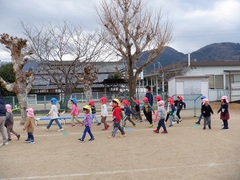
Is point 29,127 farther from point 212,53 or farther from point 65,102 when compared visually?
point 212,53

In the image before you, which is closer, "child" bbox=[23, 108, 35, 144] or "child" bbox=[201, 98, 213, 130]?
"child" bbox=[23, 108, 35, 144]

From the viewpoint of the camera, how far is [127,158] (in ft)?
25.5

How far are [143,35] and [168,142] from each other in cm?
851

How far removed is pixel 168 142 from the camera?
10.0m

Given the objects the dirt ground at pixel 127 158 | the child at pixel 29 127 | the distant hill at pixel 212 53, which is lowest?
the dirt ground at pixel 127 158

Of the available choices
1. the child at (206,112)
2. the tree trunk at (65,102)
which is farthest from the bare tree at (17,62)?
the tree trunk at (65,102)

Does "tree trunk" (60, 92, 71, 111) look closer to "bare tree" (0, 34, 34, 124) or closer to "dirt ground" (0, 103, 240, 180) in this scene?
"bare tree" (0, 34, 34, 124)

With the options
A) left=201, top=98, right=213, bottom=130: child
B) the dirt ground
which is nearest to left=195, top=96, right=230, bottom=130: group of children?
left=201, top=98, right=213, bottom=130: child

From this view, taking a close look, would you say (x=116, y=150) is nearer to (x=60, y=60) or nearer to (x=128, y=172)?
(x=128, y=172)

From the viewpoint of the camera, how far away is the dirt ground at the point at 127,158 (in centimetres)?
634

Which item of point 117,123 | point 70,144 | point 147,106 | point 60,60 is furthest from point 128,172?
point 60,60

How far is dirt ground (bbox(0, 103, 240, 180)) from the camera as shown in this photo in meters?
6.34

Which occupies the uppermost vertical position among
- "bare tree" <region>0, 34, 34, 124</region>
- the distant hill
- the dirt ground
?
the distant hill

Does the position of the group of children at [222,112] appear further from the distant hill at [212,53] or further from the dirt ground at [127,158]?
the distant hill at [212,53]
